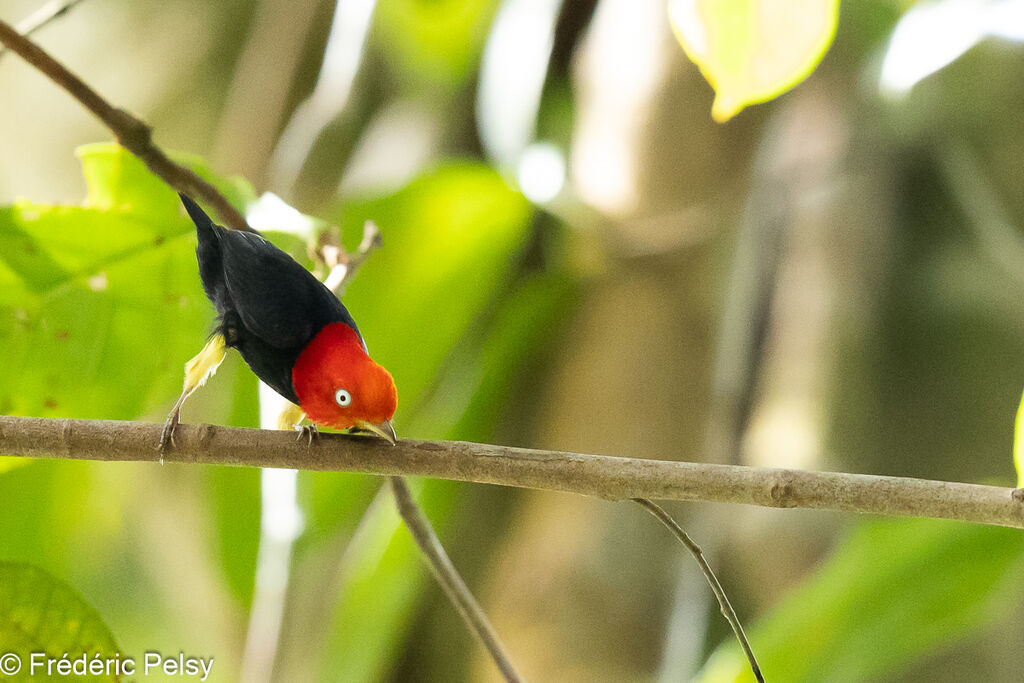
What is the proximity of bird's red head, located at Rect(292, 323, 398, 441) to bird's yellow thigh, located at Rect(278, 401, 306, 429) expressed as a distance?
84 mm

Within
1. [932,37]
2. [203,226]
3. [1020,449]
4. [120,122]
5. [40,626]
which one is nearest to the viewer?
[1020,449]

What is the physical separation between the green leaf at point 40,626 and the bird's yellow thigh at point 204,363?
0.25 m

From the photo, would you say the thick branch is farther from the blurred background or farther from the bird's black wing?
the blurred background

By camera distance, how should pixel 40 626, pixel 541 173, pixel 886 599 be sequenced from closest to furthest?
1. pixel 40 626
2. pixel 886 599
3. pixel 541 173

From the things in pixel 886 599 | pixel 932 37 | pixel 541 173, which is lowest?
pixel 886 599

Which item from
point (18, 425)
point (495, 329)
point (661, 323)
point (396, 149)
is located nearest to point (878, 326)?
point (661, 323)

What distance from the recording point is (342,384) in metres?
0.74

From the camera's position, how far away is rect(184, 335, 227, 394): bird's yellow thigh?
2.82 ft

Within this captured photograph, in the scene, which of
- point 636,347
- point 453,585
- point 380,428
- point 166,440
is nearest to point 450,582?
point 453,585

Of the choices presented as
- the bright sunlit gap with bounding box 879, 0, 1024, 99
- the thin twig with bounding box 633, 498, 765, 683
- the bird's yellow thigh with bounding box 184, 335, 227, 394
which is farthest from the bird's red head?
the bright sunlit gap with bounding box 879, 0, 1024, 99

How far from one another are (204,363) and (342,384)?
0.22m

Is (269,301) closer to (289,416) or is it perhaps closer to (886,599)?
(289,416)

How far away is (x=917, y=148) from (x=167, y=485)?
185cm

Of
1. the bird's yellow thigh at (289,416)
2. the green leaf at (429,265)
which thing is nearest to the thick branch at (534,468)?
the bird's yellow thigh at (289,416)
